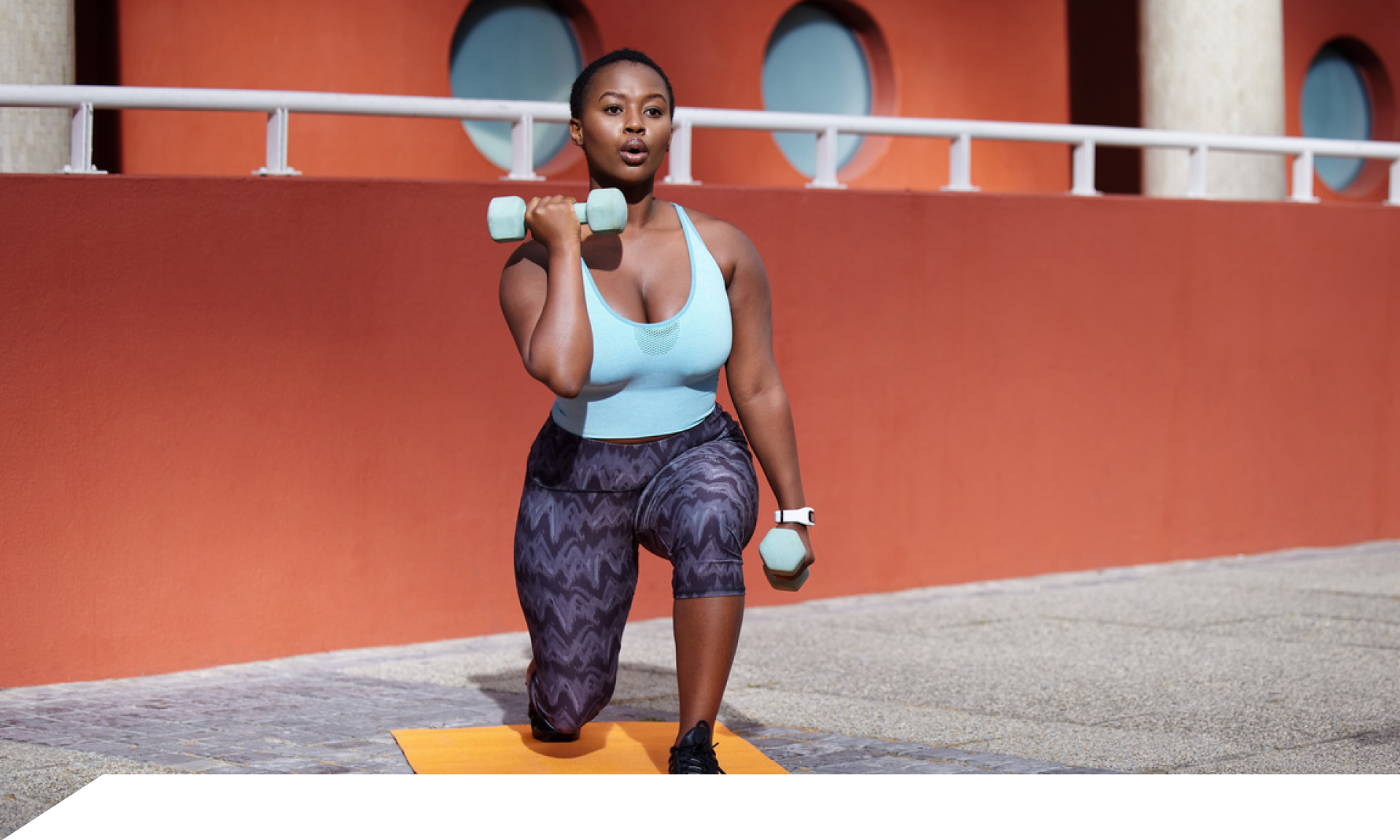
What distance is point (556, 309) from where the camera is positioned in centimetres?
406

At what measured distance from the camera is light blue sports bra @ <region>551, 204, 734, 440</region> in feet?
13.9

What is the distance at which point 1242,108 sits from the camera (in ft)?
34.3

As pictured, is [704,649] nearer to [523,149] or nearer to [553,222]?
[553,222]

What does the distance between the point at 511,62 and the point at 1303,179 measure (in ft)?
14.2

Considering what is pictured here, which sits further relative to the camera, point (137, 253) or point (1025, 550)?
point (1025, 550)

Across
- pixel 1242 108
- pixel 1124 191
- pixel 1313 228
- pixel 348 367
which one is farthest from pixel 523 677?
pixel 1124 191

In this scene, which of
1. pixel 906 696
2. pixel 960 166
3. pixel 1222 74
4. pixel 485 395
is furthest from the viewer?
pixel 1222 74

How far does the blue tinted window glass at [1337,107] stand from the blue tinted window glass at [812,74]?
388 cm

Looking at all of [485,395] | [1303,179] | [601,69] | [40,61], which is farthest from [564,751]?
[1303,179]

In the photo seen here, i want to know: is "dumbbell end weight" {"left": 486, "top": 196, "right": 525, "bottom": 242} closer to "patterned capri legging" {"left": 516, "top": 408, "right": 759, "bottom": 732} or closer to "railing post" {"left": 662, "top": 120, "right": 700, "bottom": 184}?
"patterned capri legging" {"left": 516, "top": 408, "right": 759, "bottom": 732}

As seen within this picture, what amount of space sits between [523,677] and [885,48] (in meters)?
5.88

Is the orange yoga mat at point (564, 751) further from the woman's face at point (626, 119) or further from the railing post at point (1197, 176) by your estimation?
the railing post at point (1197, 176)
